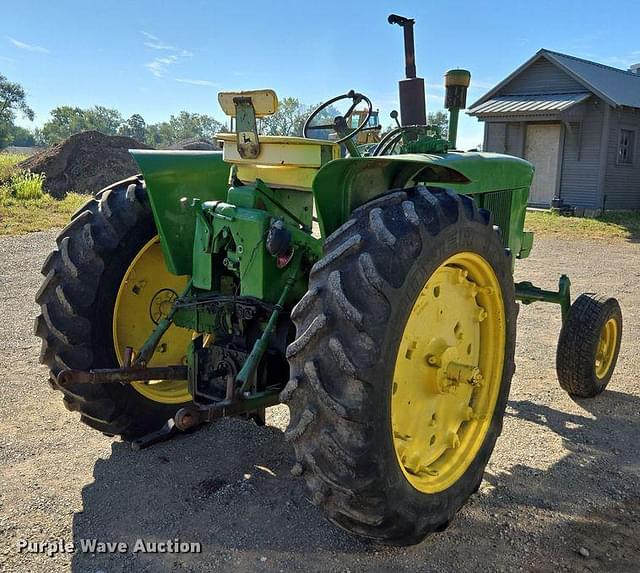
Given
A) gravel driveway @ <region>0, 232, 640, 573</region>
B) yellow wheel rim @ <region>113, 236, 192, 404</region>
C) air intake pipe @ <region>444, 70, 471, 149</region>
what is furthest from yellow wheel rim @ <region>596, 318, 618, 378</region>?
yellow wheel rim @ <region>113, 236, 192, 404</region>

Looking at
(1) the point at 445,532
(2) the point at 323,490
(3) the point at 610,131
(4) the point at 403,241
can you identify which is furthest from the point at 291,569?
(3) the point at 610,131

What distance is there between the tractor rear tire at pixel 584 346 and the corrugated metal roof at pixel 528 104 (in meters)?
13.8

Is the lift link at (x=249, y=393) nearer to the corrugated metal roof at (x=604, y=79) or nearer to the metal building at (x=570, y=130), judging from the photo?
the metal building at (x=570, y=130)

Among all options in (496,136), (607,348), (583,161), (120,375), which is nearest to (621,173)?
(583,161)

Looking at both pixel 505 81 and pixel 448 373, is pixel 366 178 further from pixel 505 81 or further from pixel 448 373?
pixel 505 81

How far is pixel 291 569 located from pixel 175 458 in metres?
1.17

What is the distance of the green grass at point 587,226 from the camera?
45.3ft

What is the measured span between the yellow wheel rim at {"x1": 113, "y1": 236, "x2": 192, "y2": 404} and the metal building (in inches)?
614

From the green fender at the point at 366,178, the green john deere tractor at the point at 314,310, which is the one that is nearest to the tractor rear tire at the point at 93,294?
the green john deere tractor at the point at 314,310

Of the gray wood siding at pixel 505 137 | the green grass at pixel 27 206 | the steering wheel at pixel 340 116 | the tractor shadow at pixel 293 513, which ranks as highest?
the gray wood siding at pixel 505 137

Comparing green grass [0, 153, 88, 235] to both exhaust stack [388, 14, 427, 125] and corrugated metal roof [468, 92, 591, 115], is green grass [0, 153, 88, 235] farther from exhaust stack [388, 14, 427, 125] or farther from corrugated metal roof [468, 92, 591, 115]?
corrugated metal roof [468, 92, 591, 115]

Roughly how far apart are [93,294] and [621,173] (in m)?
18.1

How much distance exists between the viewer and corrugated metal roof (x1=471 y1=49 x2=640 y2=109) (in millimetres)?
17344

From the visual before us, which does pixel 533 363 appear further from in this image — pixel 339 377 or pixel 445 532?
pixel 339 377
